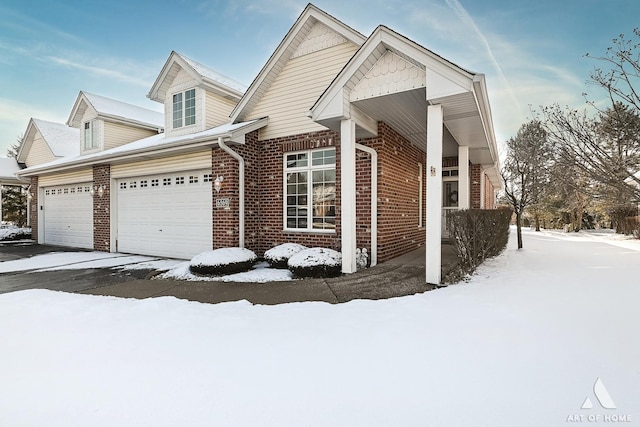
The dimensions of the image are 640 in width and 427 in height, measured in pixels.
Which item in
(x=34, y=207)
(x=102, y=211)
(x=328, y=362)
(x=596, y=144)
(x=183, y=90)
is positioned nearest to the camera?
(x=328, y=362)

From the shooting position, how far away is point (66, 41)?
10961 mm

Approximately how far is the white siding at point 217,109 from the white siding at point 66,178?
18.7 ft

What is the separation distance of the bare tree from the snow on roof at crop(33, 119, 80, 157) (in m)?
21.0

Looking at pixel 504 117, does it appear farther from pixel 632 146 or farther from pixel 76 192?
pixel 76 192

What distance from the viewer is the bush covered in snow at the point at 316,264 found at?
643 cm

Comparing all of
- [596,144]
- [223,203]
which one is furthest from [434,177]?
[596,144]

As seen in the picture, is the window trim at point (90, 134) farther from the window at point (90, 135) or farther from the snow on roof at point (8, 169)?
the snow on roof at point (8, 169)

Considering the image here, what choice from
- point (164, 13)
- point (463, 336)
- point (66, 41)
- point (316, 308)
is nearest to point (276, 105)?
point (164, 13)

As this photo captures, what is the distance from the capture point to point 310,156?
822cm

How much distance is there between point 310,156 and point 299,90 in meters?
1.85

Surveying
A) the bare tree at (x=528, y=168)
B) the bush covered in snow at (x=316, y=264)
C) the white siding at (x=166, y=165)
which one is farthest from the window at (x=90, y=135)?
the bare tree at (x=528, y=168)

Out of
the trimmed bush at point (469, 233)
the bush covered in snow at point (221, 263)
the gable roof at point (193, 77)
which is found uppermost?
the gable roof at point (193, 77)

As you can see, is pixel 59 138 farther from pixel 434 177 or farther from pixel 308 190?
pixel 434 177

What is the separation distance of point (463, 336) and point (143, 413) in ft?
9.90
